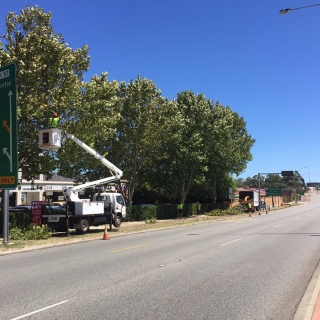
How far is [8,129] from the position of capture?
15.7 meters

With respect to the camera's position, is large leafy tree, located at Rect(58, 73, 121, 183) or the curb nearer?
the curb

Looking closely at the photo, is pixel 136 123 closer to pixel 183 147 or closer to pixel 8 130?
pixel 183 147

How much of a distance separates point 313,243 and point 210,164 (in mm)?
29041

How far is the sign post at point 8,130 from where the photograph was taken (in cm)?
1548

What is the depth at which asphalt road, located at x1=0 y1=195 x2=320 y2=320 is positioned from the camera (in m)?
6.25

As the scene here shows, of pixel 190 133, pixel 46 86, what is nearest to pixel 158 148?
pixel 190 133

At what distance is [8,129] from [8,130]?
0.04m

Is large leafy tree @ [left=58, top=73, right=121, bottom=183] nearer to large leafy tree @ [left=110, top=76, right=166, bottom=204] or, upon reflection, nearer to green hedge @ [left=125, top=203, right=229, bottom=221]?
large leafy tree @ [left=110, top=76, right=166, bottom=204]

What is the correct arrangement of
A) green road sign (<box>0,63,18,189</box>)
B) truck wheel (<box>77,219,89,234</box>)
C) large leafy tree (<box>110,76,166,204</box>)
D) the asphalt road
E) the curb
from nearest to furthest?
1. the curb
2. the asphalt road
3. green road sign (<box>0,63,18,189</box>)
4. truck wheel (<box>77,219,89,234</box>)
5. large leafy tree (<box>110,76,166,204</box>)

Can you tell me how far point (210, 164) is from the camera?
147ft

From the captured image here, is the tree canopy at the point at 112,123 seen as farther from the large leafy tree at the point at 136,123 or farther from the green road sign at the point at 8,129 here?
the green road sign at the point at 8,129

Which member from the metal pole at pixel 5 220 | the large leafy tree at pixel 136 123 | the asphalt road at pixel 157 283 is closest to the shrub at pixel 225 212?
the large leafy tree at pixel 136 123

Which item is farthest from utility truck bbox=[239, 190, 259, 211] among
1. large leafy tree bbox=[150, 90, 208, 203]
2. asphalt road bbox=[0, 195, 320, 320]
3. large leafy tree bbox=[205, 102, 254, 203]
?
asphalt road bbox=[0, 195, 320, 320]

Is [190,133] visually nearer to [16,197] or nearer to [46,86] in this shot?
[46,86]
